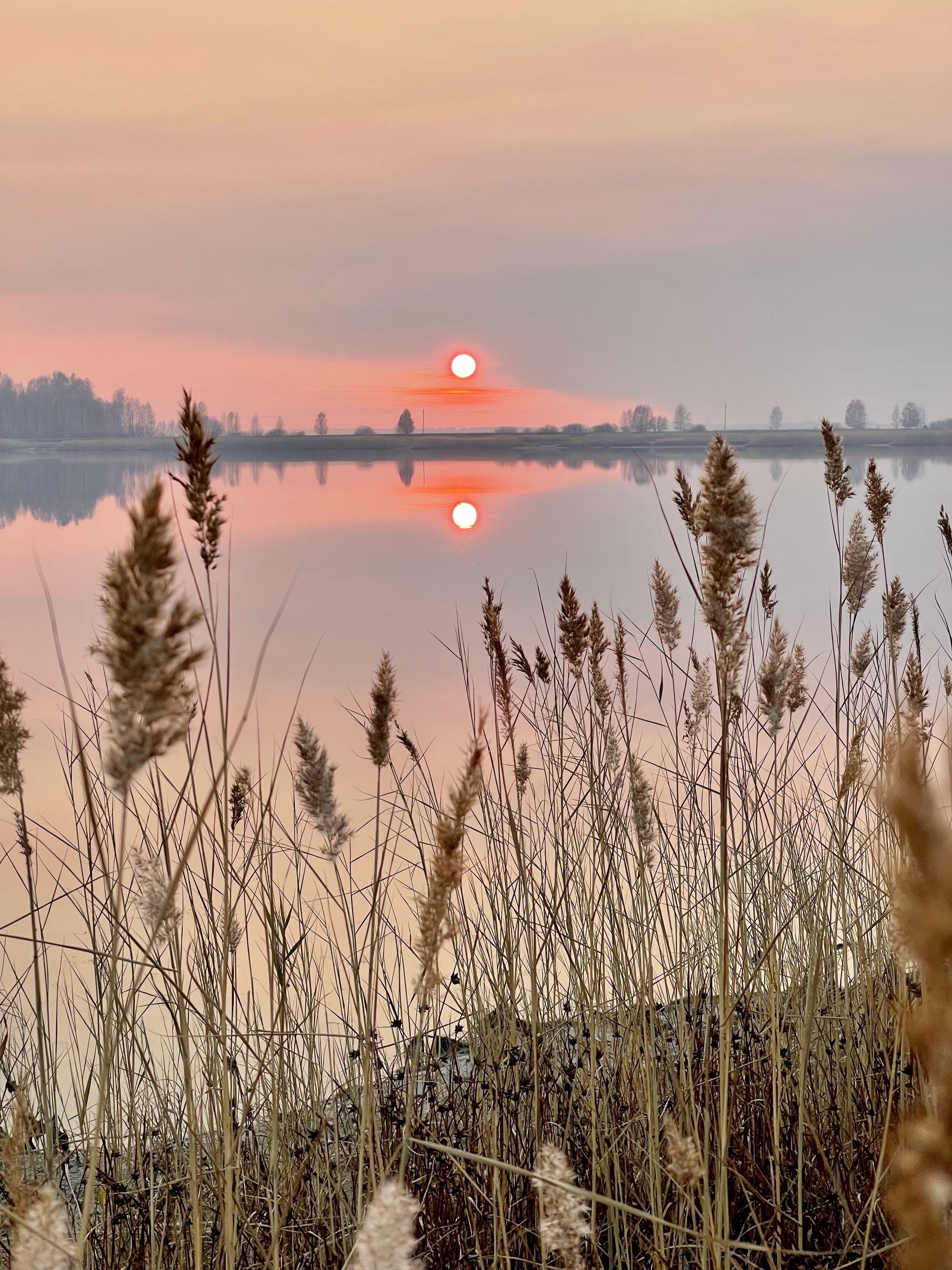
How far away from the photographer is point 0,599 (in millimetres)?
12633

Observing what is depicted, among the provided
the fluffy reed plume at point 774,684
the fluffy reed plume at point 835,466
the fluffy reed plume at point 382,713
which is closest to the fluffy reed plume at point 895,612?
the fluffy reed plume at point 835,466

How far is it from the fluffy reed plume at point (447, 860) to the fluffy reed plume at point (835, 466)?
172cm

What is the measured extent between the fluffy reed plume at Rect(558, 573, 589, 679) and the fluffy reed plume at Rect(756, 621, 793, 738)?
30cm

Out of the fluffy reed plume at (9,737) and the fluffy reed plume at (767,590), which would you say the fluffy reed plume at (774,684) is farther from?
the fluffy reed plume at (9,737)

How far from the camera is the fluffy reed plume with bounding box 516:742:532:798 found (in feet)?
6.95

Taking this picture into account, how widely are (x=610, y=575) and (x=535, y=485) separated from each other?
2235 cm

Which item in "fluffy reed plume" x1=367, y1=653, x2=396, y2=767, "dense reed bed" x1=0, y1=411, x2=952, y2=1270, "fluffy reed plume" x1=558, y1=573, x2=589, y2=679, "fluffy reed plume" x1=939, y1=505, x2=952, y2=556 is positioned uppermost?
"fluffy reed plume" x1=939, y1=505, x2=952, y2=556

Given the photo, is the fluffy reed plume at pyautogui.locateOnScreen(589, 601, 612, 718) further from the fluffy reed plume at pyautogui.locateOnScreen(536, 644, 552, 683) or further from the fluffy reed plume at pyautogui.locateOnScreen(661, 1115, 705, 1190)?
the fluffy reed plume at pyautogui.locateOnScreen(661, 1115, 705, 1190)

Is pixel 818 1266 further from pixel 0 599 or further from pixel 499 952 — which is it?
pixel 0 599

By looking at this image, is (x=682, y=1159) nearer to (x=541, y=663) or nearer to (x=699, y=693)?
(x=541, y=663)

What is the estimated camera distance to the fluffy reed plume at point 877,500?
2.49 meters

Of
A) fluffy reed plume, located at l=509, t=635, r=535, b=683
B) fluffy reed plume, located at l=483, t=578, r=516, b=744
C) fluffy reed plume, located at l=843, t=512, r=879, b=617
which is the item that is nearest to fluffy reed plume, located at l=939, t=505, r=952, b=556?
fluffy reed plume, located at l=843, t=512, r=879, b=617

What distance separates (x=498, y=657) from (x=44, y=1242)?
1081mm

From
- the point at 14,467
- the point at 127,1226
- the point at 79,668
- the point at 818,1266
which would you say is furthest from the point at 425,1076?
the point at 14,467
